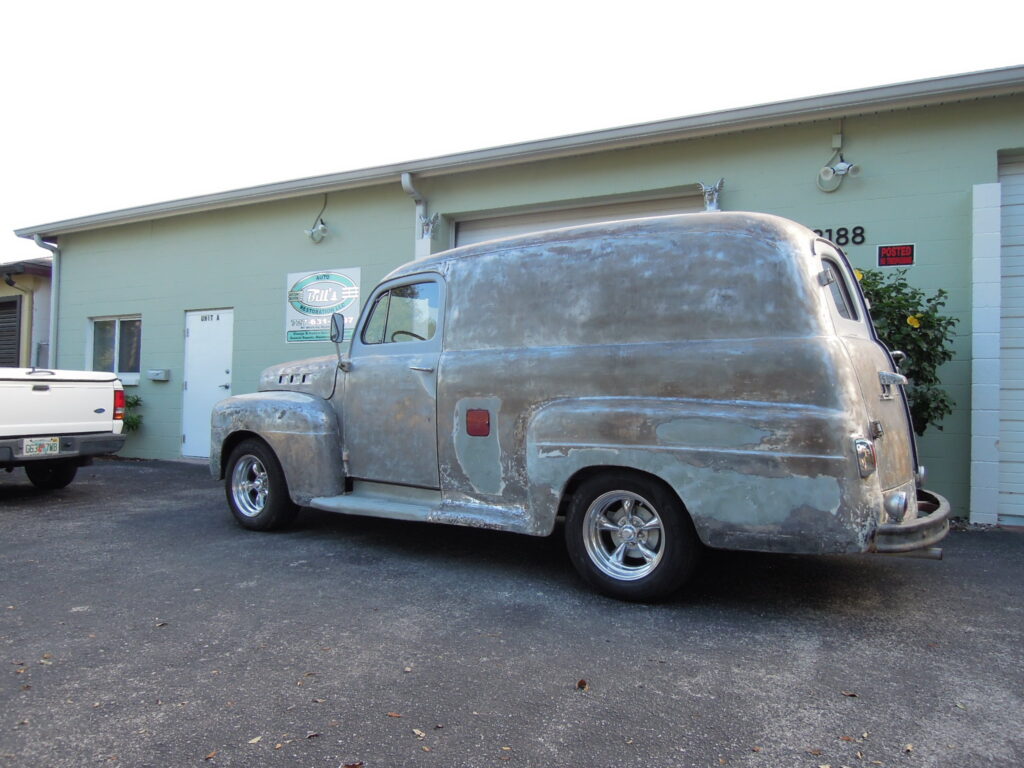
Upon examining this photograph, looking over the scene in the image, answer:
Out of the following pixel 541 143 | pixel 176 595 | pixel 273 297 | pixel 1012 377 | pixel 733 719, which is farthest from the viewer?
pixel 273 297

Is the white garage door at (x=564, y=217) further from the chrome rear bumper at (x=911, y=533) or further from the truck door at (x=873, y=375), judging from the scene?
the chrome rear bumper at (x=911, y=533)

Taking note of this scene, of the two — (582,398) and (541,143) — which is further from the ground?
(541,143)

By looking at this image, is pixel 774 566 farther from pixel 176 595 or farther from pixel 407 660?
pixel 176 595

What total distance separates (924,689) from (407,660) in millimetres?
2305

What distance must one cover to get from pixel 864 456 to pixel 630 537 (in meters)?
1.37

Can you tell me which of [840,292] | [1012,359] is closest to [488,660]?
[840,292]

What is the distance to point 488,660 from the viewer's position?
130 inches

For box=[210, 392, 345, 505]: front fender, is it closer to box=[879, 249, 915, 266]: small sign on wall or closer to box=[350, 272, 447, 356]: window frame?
box=[350, 272, 447, 356]: window frame

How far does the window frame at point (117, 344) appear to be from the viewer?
489 inches

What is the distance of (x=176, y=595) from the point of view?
4289 millimetres

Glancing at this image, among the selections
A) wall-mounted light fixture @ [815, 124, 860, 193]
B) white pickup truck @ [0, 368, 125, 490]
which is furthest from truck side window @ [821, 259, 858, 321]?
white pickup truck @ [0, 368, 125, 490]

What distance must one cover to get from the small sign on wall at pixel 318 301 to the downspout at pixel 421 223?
120cm

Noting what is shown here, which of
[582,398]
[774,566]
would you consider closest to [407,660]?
[582,398]

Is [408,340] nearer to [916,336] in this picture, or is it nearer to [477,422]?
[477,422]
